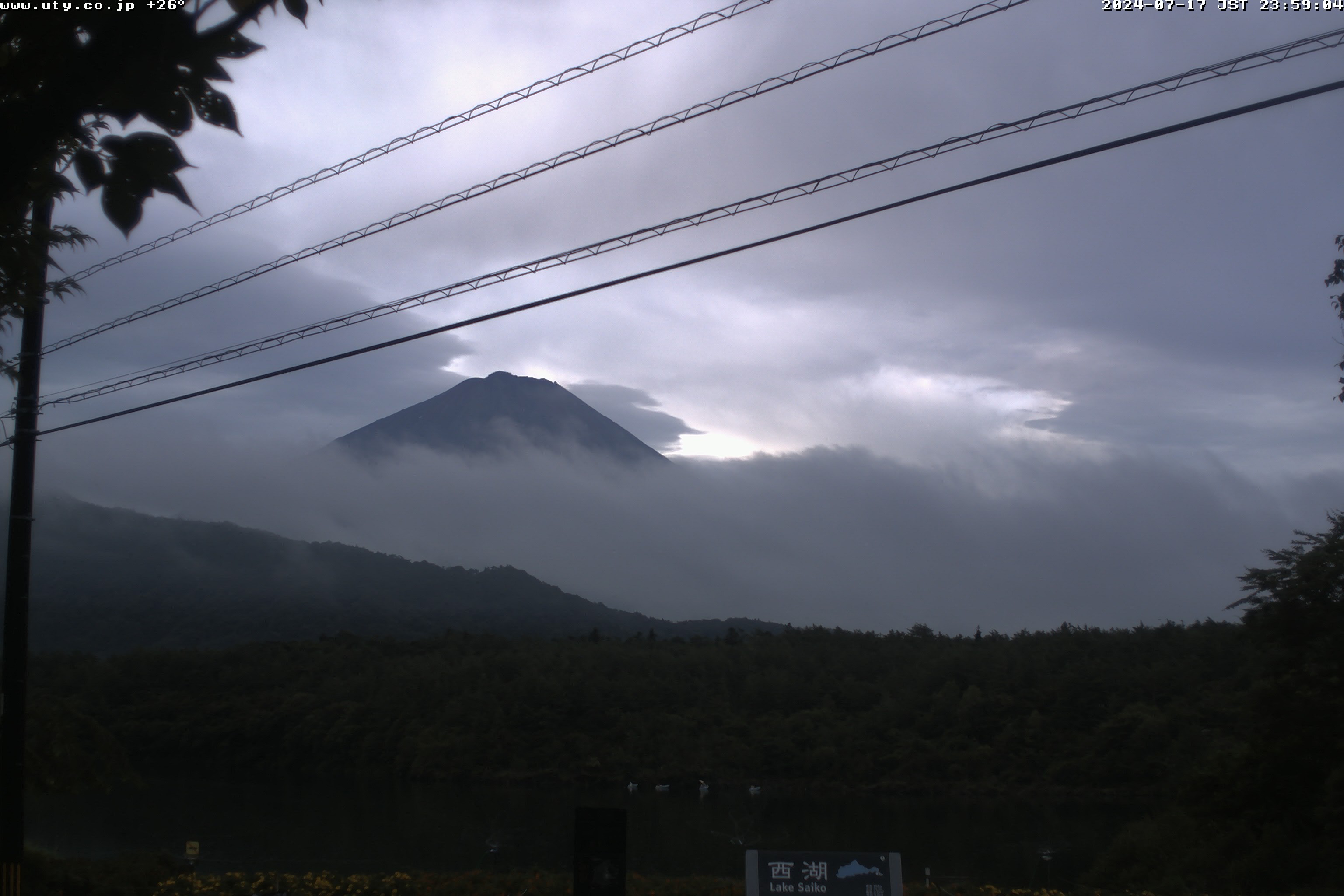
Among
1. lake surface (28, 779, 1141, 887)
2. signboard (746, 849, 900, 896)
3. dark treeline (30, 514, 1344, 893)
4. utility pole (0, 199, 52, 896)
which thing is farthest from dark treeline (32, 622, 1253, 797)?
utility pole (0, 199, 52, 896)

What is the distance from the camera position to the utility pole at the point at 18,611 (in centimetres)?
839

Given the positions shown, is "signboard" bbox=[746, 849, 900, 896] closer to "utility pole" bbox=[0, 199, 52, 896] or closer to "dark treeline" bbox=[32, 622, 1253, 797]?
"utility pole" bbox=[0, 199, 52, 896]

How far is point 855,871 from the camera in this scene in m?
8.71

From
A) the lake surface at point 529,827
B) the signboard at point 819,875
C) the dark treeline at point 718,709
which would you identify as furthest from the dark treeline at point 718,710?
the signboard at point 819,875

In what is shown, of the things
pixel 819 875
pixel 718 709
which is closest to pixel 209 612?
pixel 718 709

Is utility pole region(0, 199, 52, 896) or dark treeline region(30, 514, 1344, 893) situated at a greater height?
utility pole region(0, 199, 52, 896)

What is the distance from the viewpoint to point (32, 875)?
1061 centimetres

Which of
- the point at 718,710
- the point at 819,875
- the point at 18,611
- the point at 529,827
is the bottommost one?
the point at 529,827

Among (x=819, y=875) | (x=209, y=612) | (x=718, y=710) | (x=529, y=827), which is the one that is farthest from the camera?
(x=209, y=612)

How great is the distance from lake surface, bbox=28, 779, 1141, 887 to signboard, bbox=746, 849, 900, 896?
9.96 meters

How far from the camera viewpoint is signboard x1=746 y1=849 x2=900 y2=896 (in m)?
8.62

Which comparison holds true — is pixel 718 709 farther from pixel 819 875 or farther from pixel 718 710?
pixel 819 875

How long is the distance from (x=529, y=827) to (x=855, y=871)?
3260 centimetres

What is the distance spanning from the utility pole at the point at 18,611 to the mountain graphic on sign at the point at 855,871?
736cm
